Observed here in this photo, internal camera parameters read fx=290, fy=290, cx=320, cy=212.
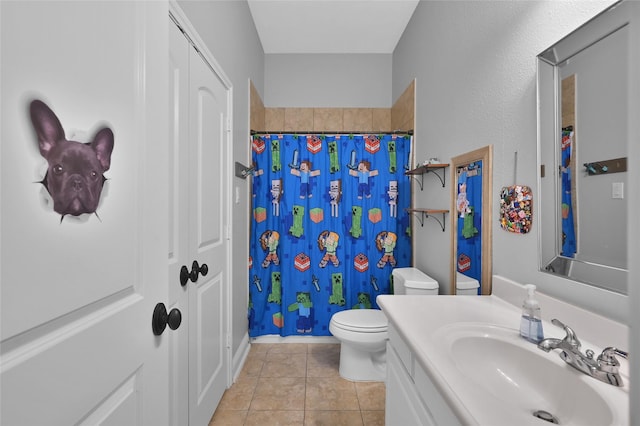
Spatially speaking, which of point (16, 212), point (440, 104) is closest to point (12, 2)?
point (16, 212)

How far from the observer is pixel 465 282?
1.58 meters

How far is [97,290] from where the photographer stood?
1.85ft

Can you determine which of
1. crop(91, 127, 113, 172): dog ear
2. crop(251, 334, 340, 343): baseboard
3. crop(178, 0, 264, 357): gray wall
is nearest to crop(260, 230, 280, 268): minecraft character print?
crop(178, 0, 264, 357): gray wall

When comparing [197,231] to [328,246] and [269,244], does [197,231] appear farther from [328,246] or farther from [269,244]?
[328,246]

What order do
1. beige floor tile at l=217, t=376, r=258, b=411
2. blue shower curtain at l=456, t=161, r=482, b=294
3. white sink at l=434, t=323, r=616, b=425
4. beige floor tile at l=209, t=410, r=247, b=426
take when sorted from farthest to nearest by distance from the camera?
1. beige floor tile at l=217, t=376, r=258, b=411
2. beige floor tile at l=209, t=410, r=247, b=426
3. blue shower curtain at l=456, t=161, r=482, b=294
4. white sink at l=434, t=323, r=616, b=425

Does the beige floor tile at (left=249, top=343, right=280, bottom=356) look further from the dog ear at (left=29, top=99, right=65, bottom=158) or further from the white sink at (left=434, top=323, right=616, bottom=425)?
the dog ear at (left=29, top=99, right=65, bottom=158)

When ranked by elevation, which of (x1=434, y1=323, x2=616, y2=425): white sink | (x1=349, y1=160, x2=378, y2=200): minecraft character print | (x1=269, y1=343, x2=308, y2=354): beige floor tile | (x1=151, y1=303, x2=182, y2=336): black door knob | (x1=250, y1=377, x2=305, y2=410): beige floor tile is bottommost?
(x1=250, y1=377, x2=305, y2=410): beige floor tile

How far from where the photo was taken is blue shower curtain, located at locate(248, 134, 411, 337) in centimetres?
248

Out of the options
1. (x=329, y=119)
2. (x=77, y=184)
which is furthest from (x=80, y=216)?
(x=329, y=119)

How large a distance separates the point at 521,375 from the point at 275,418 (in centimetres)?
135

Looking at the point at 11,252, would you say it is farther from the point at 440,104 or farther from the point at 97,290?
the point at 440,104

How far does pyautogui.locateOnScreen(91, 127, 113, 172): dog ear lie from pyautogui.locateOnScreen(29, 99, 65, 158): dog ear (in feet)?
0.24

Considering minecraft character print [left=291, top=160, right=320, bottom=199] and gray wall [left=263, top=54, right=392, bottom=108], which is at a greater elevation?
gray wall [left=263, top=54, right=392, bottom=108]

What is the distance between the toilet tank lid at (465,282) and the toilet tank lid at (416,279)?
0.20 metres
